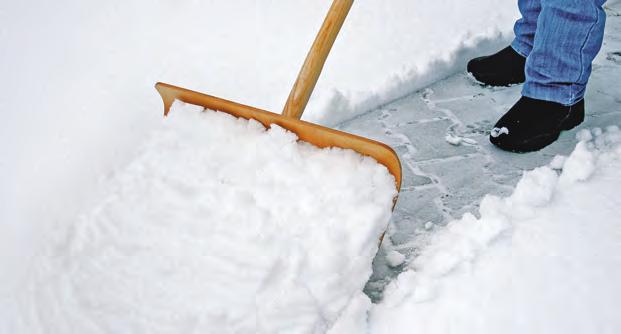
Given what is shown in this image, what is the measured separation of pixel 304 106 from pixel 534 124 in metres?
0.85

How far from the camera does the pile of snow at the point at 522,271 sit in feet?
3.62

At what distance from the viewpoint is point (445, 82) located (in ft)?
7.91

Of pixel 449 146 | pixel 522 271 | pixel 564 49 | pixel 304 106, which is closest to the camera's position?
pixel 522 271

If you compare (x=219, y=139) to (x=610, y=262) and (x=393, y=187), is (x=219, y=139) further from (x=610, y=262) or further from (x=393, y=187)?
(x=610, y=262)

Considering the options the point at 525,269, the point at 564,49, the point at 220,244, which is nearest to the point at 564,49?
the point at 564,49

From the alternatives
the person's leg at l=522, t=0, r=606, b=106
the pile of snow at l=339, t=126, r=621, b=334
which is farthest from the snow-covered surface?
the person's leg at l=522, t=0, r=606, b=106

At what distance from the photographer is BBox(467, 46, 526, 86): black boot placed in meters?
2.27

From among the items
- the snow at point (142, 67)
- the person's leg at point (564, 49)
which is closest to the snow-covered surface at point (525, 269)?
the person's leg at point (564, 49)

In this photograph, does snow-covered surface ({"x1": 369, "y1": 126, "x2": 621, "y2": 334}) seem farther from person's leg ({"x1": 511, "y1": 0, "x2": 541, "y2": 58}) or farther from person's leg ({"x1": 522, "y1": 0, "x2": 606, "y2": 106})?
person's leg ({"x1": 511, "y1": 0, "x2": 541, "y2": 58})

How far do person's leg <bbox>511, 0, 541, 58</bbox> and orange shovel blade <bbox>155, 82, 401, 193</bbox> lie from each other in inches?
50.5

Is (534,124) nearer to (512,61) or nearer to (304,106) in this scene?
(512,61)

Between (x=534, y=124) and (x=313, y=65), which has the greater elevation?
(x=313, y=65)

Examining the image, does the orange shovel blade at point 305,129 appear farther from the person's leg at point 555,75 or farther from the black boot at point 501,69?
the black boot at point 501,69

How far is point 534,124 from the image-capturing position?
5.82 ft
